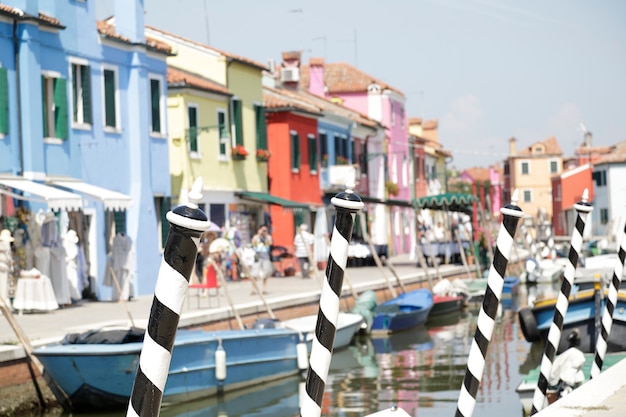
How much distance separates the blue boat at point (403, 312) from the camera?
24562mm

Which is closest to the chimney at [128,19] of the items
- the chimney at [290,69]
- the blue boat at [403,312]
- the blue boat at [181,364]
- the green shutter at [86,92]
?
the green shutter at [86,92]

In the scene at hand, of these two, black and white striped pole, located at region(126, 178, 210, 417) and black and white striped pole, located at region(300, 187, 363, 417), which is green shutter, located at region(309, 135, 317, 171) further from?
black and white striped pole, located at region(126, 178, 210, 417)

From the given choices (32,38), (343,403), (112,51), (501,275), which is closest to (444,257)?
(112,51)

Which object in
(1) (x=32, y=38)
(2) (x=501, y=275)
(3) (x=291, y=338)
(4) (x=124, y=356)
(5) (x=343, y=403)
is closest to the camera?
(2) (x=501, y=275)

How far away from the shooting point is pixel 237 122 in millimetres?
33500

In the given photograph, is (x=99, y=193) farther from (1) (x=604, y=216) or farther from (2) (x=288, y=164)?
(1) (x=604, y=216)

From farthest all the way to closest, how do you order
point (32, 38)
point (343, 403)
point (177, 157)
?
point (177, 157), point (32, 38), point (343, 403)

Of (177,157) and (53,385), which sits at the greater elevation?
(177,157)

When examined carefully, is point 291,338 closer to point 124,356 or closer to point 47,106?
point 124,356

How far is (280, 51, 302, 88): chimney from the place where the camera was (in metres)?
Result: 46.9

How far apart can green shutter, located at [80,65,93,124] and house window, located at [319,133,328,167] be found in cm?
1821

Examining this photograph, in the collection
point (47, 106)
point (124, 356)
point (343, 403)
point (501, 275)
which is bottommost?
point (343, 403)

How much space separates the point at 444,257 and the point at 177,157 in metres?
15.3

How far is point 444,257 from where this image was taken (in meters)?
42.2
